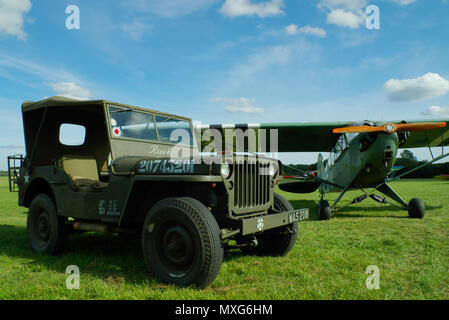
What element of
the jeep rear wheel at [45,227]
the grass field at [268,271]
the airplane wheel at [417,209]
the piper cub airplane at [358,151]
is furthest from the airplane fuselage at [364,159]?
the jeep rear wheel at [45,227]

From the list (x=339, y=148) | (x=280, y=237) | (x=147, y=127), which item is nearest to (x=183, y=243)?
(x=280, y=237)

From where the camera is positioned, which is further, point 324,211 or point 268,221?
point 324,211

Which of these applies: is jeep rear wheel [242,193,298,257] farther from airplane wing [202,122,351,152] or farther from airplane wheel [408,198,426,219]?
airplane wheel [408,198,426,219]

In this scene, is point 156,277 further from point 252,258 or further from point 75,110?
point 75,110

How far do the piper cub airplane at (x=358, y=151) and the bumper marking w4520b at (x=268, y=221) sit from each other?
263 centimetres

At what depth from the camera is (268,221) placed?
11.2 ft

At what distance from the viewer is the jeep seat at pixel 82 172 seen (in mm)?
4461

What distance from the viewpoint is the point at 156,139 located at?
15.9ft

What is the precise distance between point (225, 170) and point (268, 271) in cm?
137

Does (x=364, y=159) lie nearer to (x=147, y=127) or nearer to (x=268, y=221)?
(x=268, y=221)

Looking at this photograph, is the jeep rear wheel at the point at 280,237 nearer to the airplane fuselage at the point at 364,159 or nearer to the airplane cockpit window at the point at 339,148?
the airplane fuselage at the point at 364,159

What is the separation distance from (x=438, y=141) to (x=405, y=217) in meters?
6.23

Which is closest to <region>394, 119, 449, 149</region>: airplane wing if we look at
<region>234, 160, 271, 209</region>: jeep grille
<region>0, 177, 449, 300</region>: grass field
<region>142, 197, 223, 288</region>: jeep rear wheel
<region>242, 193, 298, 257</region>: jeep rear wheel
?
<region>0, 177, 449, 300</region>: grass field

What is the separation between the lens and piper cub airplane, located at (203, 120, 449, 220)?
27.4 ft
